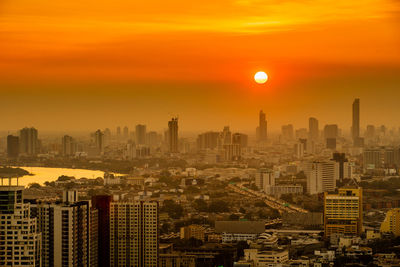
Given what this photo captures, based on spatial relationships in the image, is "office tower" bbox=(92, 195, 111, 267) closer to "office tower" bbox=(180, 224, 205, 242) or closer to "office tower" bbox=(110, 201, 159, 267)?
"office tower" bbox=(110, 201, 159, 267)

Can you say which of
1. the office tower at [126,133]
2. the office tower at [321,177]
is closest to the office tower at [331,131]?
the office tower at [321,177]

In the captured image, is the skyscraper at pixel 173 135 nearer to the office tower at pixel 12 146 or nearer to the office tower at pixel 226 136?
the office tower at pixel 226 136

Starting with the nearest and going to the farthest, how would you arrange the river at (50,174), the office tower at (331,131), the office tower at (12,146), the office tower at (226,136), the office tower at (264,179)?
the river at (50,174)
the office tower at (12,146)
the office tower at (264,179)
the office tower at (226,136)
the office tower at (331,131)

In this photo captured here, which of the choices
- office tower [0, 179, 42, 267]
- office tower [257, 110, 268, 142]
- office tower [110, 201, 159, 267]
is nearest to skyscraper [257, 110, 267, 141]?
office tower [257, 110, 268, 142]

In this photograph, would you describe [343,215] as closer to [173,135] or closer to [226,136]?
[173,135]

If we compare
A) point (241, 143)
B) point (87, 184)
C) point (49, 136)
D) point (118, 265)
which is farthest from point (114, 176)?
point (118, 265)

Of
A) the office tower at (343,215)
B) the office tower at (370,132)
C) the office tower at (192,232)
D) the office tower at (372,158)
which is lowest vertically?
the office tower at (192,232)

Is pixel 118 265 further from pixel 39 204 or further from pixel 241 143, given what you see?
pixel 241 143
